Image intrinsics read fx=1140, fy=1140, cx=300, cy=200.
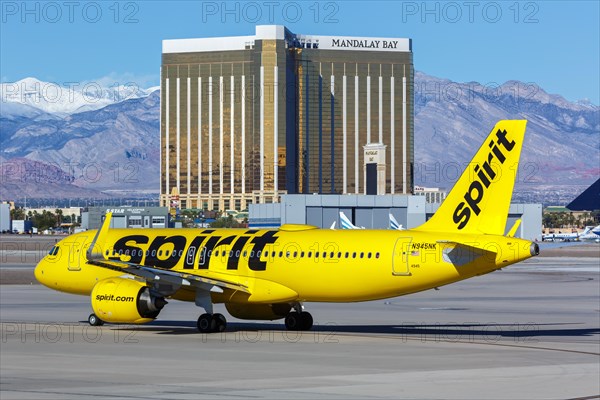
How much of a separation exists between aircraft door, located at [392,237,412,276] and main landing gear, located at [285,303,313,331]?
16.8ft

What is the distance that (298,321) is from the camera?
42719 millimetres

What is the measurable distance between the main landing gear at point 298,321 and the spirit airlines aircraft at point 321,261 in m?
0.04

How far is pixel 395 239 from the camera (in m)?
39.5

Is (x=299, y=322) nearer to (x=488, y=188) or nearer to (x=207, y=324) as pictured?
(x=207, y=324)

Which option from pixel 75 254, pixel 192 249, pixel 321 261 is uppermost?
pixel 192 249

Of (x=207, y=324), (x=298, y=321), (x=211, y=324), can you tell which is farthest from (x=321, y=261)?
(x=207, y=324)

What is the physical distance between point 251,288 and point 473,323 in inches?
433

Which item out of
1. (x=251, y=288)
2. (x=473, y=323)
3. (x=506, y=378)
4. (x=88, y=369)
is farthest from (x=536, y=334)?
(x=88, y=369)

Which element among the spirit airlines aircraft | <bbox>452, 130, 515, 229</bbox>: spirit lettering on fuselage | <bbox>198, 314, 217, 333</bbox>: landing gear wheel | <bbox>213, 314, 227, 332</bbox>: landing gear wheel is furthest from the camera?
<bbox>213, 314, 227, 332</bbox>: landing gear wheel

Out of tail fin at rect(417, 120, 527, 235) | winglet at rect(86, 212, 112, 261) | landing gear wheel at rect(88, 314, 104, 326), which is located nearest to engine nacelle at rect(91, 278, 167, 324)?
winglet at rect(86, 212, 112, 261)

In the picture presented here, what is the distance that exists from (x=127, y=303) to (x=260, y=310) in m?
5.51

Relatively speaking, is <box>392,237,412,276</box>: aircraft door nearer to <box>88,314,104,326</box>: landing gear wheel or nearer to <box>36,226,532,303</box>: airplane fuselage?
<box>36,226,532,303</box>: airplane fuselage

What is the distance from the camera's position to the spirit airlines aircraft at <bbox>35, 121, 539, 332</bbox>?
38375mm

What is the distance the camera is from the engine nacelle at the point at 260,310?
1692 inches
